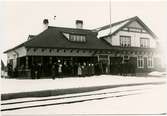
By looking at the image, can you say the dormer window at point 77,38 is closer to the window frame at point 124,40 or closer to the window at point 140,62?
the window frame at point 124,40

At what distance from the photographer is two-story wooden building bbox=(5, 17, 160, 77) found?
1161cm

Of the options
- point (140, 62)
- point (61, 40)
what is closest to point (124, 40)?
point (140, 62)

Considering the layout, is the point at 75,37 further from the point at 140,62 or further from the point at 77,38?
the point at 140,62

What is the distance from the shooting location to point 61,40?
13211mm

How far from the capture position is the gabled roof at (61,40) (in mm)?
11703

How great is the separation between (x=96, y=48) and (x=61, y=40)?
86.2 inches

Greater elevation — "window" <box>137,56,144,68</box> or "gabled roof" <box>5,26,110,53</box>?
"gabled roof" <box>5,26,110,53</box>

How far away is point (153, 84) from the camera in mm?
8023

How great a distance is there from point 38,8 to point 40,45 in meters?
5.74

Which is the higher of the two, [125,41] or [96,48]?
[125,41]

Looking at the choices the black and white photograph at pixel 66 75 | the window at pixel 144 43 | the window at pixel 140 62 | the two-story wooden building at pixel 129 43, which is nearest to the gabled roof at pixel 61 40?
the two-story wooden building at pixel 129 43

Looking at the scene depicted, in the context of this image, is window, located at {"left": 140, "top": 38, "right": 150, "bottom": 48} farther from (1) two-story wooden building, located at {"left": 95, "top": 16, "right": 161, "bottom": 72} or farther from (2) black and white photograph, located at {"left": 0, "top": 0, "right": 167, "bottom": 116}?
(2) black and white photograph, located at {"left": 0, "top": 0, "right": 167, "bottom": 116}

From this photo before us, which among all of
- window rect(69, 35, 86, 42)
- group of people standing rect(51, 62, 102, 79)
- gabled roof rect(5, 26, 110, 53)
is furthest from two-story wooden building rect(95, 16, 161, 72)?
group of people standing rect(51, 62, 102, 79)

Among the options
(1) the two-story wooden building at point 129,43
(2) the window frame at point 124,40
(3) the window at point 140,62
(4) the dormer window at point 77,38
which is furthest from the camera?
(2) the window frame at point 124,40
